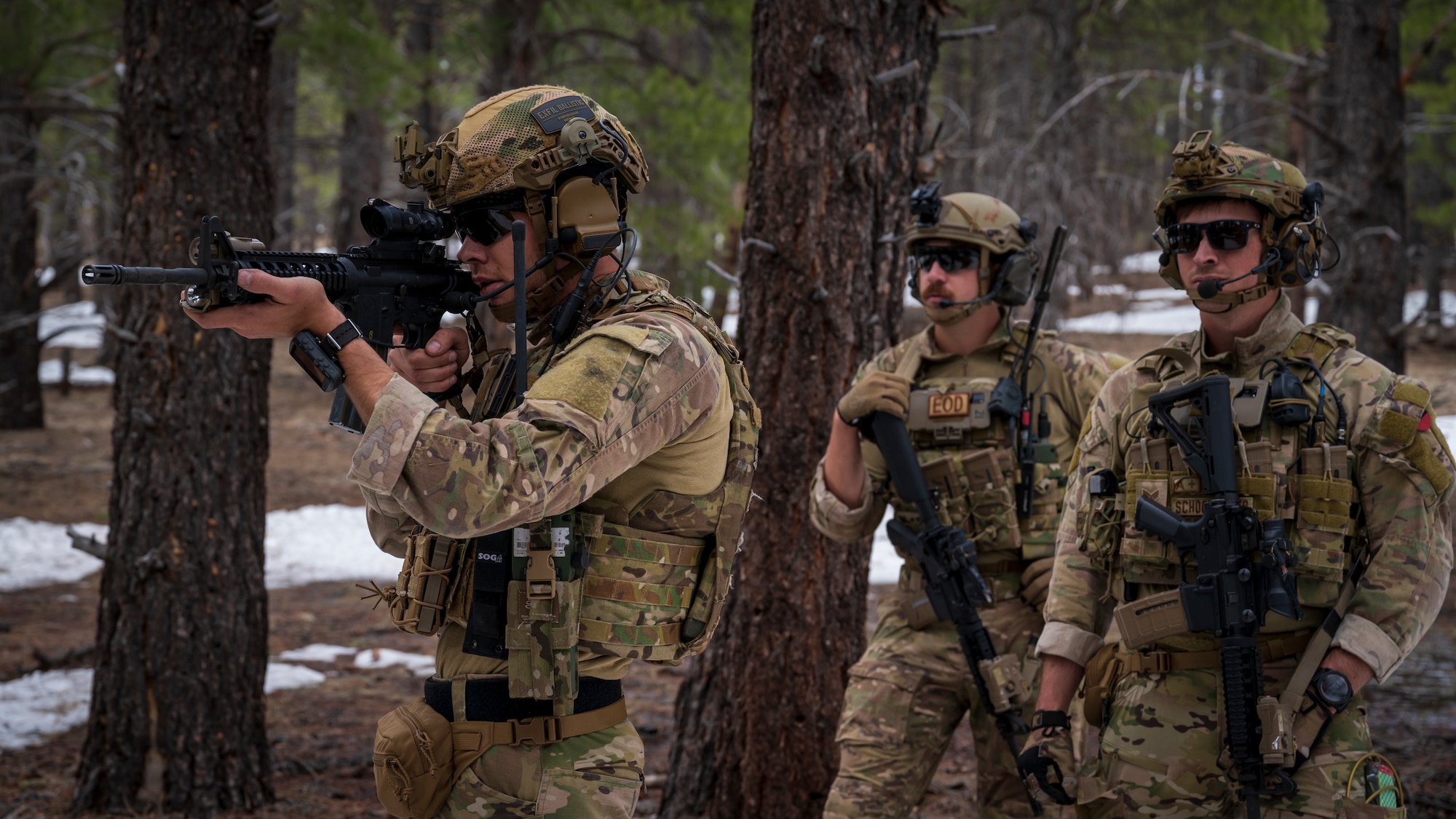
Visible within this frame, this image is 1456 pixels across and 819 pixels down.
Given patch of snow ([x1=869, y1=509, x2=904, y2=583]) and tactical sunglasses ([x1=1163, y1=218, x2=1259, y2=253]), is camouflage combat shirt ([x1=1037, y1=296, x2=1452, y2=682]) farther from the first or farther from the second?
patch of snow ([x1=869, y1=509, x2=904, y2=583])

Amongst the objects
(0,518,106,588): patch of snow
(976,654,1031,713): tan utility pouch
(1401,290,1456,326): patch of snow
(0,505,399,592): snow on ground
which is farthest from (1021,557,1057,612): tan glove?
(1401,290,1456,326): patch of snow

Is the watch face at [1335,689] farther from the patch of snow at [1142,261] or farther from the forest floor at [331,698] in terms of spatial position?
the patch of snow at [1142,261]

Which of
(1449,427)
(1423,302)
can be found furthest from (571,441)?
(1423,302)

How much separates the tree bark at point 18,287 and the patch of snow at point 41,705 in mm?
7486

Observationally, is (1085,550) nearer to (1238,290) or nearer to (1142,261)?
(1238,290)

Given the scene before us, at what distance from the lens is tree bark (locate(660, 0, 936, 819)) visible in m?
4.76

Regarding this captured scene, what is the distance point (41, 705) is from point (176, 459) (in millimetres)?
2835

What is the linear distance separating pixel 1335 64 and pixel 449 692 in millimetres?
9086

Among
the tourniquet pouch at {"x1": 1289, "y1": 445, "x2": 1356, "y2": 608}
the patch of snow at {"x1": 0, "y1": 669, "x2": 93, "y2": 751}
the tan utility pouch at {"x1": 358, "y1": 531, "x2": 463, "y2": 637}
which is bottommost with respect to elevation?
the patch of snow at {"x1": 0, "y1": 669, "x2": 93, "y2": 751}

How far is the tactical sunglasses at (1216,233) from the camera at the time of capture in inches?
125

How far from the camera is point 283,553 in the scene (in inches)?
475

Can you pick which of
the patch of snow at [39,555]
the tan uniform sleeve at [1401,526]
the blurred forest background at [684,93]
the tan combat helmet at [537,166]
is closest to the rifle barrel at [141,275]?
the tan combat helmet at [537,166]

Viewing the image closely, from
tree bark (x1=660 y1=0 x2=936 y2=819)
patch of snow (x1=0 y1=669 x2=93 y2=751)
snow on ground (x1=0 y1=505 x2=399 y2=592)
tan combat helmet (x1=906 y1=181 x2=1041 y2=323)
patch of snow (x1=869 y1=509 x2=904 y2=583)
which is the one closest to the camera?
tan combat helmet (x1=906 y1=181 x2=1041 y2=323)

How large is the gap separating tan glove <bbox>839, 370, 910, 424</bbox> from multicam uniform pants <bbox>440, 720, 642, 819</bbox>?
194 centimetres
